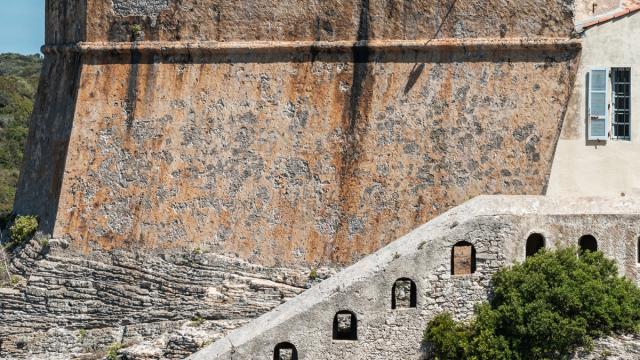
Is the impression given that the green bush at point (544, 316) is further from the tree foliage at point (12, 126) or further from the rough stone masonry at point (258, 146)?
the tree foliage at point (12, 126)

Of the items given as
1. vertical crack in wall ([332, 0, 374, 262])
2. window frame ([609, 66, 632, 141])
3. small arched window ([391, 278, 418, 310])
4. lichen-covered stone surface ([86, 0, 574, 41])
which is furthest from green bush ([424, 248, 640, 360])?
lichen-covered stone surface ([86, 0, 574, 41])

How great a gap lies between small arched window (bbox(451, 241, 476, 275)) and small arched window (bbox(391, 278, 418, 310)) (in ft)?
2.53

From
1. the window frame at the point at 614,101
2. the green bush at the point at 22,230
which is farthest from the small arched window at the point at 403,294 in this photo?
the green bush at the point at 22,230

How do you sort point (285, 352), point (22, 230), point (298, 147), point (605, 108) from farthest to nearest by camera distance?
1. point (22, 230)
2. point (298, 147)
3. point (605, 108)
4. point (285, 352)

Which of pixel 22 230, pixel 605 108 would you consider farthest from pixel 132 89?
pixel 605 108

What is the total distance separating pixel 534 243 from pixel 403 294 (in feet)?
7.84

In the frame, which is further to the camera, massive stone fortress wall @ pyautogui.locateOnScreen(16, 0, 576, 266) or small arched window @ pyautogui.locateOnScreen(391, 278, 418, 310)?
massive stone fortress wall @ pyautogui.locateOnScreen(16, 0, 576, 266)

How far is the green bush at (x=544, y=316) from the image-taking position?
21.0 meters

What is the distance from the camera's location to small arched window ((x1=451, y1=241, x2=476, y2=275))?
2208 centimetres

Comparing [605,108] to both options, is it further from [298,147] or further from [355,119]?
[298,147]

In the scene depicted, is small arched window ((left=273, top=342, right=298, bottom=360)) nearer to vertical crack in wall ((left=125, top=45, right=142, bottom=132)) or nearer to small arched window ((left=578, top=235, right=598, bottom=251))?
small arched window ((left=578, top=235, right=598, bottom=251))

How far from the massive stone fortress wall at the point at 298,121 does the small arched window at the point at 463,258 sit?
6.62ft

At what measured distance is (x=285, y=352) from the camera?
890 inches

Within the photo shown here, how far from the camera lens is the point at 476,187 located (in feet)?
80.2
